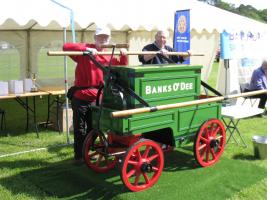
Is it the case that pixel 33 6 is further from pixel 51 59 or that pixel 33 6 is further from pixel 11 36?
pixel 51 59

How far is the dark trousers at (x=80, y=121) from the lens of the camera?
449cm

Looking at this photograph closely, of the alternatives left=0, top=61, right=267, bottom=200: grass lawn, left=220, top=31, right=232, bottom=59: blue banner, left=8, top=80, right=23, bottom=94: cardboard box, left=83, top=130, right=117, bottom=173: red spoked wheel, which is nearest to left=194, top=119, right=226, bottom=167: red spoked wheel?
left=0, top=61, right=267, bottom=200: grass lawn

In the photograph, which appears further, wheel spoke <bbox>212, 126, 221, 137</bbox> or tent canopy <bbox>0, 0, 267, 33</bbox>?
tent canopy <bbox>0, 0, 267, 33</bbox>

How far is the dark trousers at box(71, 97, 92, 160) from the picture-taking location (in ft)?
14.7

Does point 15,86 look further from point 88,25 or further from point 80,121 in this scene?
point 80,121

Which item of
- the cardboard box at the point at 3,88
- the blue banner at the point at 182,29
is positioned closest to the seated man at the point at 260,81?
the blue banner at the point at 182,29

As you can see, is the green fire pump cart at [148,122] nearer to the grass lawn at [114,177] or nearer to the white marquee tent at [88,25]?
the grass lawn at [114,177]

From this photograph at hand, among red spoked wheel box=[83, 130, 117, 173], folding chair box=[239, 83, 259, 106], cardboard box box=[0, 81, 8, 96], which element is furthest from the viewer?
folding chair box=[239, 83, 259, 106]

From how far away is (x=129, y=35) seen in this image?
334 inches

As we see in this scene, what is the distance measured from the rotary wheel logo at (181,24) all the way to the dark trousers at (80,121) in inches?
130

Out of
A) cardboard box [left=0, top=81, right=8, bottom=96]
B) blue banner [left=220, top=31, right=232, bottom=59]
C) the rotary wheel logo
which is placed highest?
the rotary wheel logo

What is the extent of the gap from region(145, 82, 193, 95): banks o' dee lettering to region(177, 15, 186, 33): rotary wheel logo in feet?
10.0

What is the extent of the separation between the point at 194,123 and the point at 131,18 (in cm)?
Result: 304

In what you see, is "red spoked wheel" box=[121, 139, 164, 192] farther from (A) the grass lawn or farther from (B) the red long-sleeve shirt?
(B) the red long-sleeve shirt
